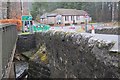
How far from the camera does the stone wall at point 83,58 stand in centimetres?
473

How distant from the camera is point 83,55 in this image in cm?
611

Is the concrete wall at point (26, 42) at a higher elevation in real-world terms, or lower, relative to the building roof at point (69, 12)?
lower

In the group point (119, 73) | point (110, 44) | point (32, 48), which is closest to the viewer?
point (119, 73)

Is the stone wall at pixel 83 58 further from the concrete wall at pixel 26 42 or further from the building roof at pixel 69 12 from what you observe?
the building roof at pixel 69 12

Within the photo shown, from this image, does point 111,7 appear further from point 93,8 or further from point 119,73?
point 119,73

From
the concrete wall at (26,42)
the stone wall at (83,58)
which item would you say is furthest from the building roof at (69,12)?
the stone wall at (83,58)

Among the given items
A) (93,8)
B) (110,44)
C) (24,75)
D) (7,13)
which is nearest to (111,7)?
(93,8)

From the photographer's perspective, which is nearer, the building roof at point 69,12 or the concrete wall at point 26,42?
the concrete wall at point 26,42

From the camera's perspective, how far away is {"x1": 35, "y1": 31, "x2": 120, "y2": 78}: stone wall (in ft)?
15.5

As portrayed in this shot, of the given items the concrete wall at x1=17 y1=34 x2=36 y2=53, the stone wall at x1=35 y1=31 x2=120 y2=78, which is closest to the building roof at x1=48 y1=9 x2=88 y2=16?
the concrete wall at x1=17 y1=34 x2=36 y2=53

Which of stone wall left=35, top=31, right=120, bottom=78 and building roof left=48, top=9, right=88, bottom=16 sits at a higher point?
building roof left=48, top=9, right=88, bottom=16

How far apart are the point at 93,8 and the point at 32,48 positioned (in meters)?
28.9

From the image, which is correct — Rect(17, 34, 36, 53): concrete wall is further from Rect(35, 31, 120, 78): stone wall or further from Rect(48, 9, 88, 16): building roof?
Rect(48, 9, 88, 16): building roof

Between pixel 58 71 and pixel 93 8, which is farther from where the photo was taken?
pixel 93 8
